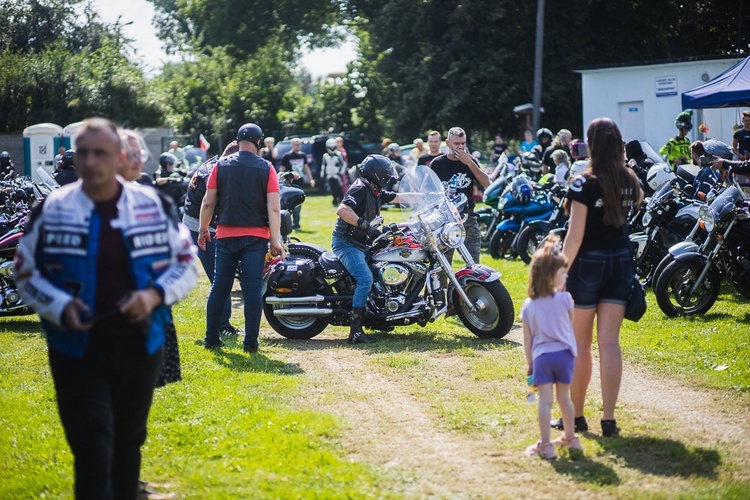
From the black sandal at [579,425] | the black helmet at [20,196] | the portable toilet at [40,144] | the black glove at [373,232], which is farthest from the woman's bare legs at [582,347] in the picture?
the portable toilet at [40,144]

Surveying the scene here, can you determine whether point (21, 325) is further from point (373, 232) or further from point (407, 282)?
point (407, 282)

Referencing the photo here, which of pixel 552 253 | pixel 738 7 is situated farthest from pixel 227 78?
pixel 552 253

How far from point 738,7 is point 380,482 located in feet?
95.7

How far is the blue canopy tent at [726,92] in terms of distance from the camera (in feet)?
47.7

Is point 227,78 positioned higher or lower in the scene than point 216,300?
higher

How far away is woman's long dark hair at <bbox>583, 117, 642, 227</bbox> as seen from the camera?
5.69 m

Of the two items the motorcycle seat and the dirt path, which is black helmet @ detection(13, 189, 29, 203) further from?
the dirt path

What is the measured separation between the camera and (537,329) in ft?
17.8

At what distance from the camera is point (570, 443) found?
5.55 m

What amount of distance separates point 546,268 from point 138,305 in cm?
240

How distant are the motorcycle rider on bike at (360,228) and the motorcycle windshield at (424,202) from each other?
33cm

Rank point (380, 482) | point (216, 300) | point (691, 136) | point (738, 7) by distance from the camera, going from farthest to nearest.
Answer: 1. point (738, 7)
2. point (691, 136)
3. point (216, 300)
4. point (380, 482)

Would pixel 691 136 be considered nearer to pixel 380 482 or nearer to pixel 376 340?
pixel 376 340

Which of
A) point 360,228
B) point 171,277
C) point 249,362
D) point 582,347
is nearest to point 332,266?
point 360,228
